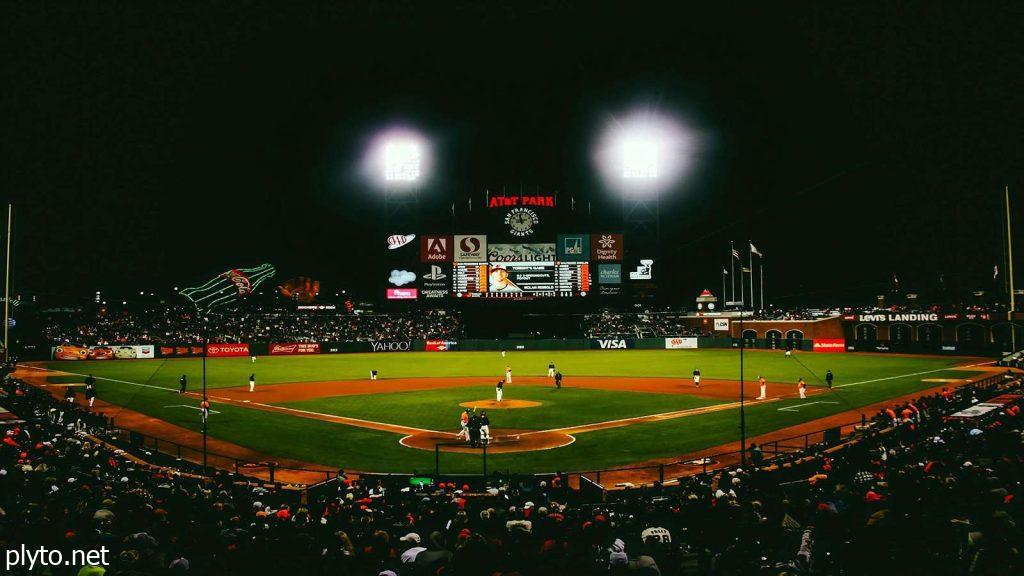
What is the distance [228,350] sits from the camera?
239 feet

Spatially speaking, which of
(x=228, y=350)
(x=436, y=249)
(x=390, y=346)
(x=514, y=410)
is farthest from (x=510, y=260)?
(x=514, y=410)

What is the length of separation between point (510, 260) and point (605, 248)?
37.5ft

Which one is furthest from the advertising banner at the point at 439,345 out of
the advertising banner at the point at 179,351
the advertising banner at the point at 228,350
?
the advertising banner at the point at 179,351

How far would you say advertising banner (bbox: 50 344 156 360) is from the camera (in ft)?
213

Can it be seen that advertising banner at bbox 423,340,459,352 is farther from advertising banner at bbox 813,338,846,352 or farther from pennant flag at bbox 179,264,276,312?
advertising banner at bbox 813,338,846,352

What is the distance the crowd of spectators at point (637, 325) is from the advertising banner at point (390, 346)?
79.7ft

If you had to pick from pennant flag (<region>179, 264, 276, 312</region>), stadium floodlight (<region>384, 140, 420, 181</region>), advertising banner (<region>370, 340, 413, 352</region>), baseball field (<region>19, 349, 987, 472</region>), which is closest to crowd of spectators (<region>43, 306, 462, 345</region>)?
pennant flag (<region>179, 264, 276, 312</region>)

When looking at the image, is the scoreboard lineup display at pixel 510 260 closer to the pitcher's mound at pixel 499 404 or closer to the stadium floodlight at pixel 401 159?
the stadium floodlight at pixel 401 159

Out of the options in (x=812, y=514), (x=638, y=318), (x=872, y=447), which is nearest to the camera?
(x=812, y=514)

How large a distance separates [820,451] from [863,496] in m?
9.48

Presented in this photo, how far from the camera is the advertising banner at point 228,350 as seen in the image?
2825 inches

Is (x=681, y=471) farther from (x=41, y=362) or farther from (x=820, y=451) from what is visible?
(x=41, y=362)

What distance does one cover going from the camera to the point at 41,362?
62656 mm

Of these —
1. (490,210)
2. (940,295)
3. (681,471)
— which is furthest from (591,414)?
(940,295)
